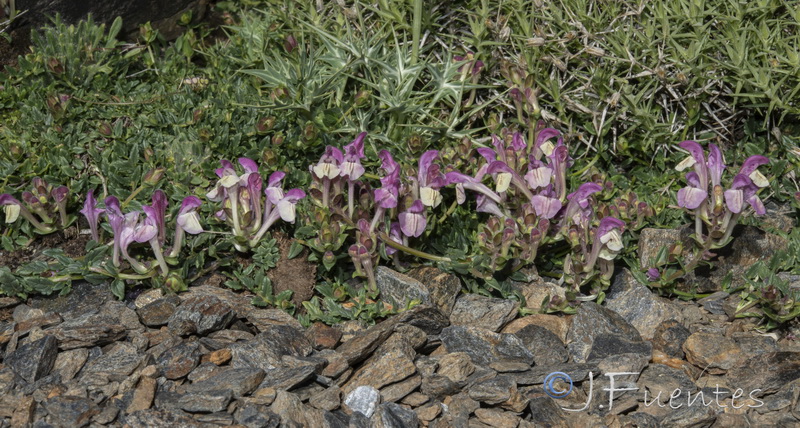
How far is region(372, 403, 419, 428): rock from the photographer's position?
2.58 m

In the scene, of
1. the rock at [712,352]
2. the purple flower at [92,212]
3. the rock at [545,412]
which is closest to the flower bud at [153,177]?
the purple flower at [92,212]

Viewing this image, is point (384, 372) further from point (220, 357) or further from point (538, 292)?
point (538, 292)

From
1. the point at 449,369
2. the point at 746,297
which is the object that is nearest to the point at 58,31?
the point at 449,369

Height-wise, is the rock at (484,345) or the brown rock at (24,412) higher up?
the brown rock at (24,412)

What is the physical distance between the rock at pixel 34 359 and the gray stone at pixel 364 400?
102 cm

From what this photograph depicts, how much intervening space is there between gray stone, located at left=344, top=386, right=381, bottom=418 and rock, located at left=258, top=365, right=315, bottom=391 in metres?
0.15

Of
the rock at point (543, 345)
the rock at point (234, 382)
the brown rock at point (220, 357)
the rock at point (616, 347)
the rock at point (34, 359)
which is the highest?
the rock at point (34, 359)

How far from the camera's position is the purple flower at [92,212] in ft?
11.0

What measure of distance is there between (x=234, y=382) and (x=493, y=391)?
84 centimetres

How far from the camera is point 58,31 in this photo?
4.36 m

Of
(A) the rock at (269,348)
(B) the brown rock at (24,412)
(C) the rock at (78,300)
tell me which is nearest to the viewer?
(B) the brown rock at (24,412)

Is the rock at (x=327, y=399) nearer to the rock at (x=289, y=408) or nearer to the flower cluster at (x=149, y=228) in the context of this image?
Answer: the rock at (x=289, y=408)

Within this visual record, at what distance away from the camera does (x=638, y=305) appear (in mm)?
3389

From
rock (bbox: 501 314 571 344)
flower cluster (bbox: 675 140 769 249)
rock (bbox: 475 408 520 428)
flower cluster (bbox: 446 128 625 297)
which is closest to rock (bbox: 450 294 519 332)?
rock (bbox: 501 314 571 344)
